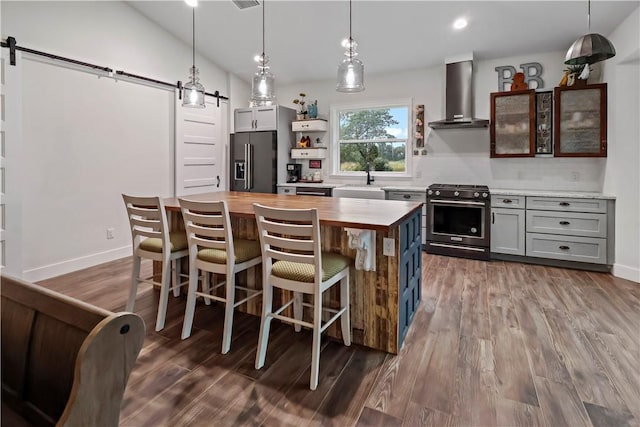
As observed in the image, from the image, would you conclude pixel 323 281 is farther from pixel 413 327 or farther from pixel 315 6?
pixel 315 6

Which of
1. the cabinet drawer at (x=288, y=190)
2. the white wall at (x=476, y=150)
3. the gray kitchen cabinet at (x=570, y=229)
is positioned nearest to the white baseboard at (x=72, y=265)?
the cabinet drawer at (x=288, y=190)

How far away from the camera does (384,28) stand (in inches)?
176

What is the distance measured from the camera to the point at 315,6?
4.20 meters

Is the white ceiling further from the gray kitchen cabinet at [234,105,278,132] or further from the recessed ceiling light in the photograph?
the gray kitchen cabinet at [234,105,278,132]

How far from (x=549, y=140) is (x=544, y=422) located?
375 cm

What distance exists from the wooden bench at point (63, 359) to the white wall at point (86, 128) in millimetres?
3527

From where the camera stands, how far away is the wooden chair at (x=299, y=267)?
201cm

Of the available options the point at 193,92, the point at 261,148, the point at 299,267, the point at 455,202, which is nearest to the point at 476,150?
the point at 455,202

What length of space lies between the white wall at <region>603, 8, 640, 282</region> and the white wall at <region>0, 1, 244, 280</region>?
5351mm

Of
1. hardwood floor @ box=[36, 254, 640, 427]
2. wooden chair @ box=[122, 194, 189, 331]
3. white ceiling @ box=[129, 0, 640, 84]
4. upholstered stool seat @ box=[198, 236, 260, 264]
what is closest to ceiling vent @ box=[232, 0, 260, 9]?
white ceiling @ box=[129, 0, 640, 84]

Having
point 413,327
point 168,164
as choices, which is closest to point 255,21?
point 168,164

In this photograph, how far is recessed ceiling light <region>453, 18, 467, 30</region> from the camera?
4.16 m

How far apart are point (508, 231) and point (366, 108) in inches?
110

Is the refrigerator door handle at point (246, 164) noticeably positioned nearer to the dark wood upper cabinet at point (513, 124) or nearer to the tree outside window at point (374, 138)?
the tree outside window at point (374, 138)
